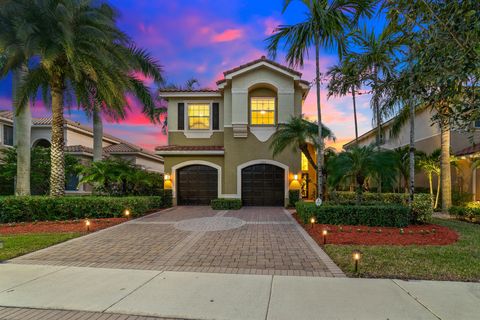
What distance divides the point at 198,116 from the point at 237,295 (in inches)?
595

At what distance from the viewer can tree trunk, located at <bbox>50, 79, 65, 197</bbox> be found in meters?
12.1

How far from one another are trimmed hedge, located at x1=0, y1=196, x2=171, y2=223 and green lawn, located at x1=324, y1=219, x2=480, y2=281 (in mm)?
9332

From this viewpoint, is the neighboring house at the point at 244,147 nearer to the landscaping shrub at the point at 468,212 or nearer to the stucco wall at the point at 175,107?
the stucco wall at the point at 175,107

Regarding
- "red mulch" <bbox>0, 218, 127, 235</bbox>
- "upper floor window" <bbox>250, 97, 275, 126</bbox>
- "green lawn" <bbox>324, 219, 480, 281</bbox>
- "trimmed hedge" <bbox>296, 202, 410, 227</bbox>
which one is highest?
"upper floor window" <bbox>250, 97, 275, 126</bbox>

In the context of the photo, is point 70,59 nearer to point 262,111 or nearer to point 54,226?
point 54,226

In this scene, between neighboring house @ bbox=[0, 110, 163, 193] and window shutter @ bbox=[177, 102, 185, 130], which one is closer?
window shutter @ bbox=[177, 102, 185, 130]

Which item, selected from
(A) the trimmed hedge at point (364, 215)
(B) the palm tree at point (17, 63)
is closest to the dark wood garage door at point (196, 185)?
(B) the palm tree at point (17, 63)

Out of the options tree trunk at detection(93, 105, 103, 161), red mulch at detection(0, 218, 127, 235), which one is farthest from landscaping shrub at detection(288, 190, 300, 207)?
tree trunk at detection(93, 105, 103, 161)

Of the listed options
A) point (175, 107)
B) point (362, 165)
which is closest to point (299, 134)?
point (362, 165)

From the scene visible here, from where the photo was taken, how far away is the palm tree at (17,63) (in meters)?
10.7

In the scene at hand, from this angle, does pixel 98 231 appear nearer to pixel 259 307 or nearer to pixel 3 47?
pixel 259 307

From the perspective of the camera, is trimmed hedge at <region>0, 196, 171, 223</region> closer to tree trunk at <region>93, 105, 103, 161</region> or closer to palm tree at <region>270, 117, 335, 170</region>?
tree trunk at <region>93, 105, 103, 161</region>

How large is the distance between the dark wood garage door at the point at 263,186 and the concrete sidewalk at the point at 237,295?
39.1 ft

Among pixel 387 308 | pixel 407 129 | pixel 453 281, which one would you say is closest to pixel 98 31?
pixel 387 308
